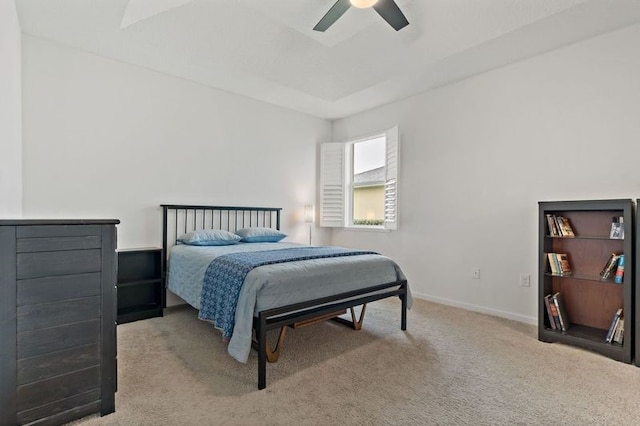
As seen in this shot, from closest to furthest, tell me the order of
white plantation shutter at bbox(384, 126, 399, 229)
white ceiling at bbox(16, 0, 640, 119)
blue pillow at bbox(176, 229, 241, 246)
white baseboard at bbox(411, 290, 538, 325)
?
white ceiling at bbox(16, 0, 640, 119), white baseboard at bbox(411, 290, 538, 325), blue pillow at bbox(176, 229, 241, 246), white plantation shutter at bbox(384, 126, 399, 229)

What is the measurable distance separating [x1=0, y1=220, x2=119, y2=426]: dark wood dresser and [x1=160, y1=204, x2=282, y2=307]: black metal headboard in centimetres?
184

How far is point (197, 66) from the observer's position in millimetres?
3531

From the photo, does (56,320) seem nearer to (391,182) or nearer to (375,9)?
(375,9)

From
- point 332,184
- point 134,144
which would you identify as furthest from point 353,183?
point 134,144

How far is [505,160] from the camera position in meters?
3.45

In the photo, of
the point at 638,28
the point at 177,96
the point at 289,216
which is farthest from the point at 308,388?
the point at 638,28

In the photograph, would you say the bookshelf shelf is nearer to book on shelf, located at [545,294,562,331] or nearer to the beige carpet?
book on shelf, located at [545,294,562,331]

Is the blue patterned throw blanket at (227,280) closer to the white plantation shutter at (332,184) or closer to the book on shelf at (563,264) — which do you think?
Answer: the book on shelf at (563,264)

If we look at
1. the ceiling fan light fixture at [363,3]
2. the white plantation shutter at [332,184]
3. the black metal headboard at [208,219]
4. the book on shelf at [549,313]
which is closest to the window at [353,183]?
the white plantation shutter at [332,184]

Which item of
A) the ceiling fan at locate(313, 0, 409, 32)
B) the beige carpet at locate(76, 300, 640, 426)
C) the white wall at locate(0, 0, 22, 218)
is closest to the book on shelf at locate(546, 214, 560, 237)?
the beige carpet at locate(76, 300, 640, 426)

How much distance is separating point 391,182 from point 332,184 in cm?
108

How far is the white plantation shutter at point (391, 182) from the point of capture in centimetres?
435

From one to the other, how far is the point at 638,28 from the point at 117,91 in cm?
484

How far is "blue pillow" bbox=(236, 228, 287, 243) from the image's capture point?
388 centimetres
